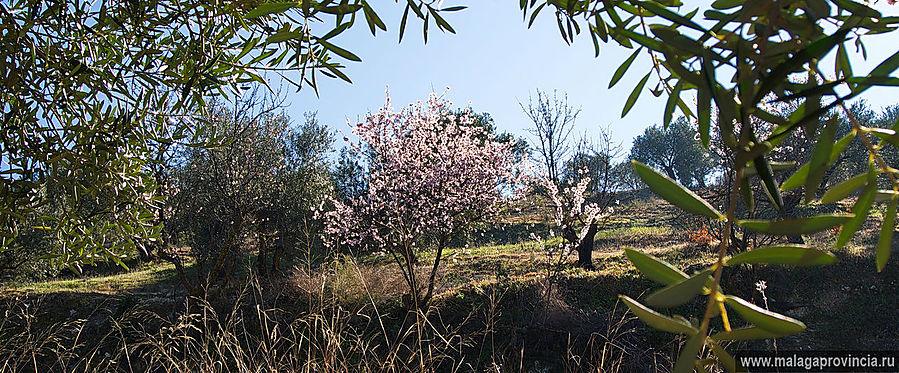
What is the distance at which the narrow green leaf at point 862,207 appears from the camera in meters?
0.30

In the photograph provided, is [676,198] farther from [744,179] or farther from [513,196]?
[513,196]

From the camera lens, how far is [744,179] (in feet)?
0.83

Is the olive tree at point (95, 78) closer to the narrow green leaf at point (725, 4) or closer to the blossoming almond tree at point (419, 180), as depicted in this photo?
the narrow green leaf at point (725, 4)

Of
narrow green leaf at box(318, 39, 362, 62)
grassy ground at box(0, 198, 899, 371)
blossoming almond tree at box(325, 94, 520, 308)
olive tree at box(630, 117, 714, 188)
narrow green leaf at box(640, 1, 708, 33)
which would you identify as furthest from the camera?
olive tree at box(630, 117, 714, 188)

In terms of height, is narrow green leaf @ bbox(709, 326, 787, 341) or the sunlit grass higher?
narrow green leaf @ bbox(709, 326, 787, 341)

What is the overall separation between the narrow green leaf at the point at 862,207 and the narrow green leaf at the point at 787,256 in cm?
8

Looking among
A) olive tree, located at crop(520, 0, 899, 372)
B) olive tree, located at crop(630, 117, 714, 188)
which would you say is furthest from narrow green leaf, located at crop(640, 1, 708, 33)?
olive tree, located at crop(630, 117, 714, 188)

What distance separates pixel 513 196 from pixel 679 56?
30.6ft

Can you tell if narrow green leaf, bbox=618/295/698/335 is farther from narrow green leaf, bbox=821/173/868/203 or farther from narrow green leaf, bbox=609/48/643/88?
narrow green leaf, bbox=609/48/643/88

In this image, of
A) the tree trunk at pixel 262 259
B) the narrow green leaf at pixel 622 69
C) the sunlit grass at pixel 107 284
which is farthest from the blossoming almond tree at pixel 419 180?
the narrow green leaf at pixel 622 69

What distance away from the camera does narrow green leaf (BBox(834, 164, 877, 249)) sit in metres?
0.30

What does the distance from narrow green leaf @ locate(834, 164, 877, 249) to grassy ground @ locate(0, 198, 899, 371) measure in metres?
3.53

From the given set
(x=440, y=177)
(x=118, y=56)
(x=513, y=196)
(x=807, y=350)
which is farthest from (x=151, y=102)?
(x=513, y=196)

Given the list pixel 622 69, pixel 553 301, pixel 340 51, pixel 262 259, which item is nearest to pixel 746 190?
pixel 622 69
